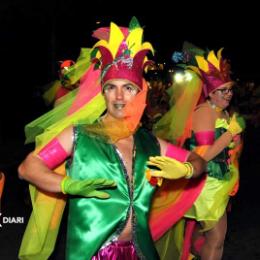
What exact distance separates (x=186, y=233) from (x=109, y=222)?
91.0 inches

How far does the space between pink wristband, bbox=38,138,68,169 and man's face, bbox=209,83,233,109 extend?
2.28 m

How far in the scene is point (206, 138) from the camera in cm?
477

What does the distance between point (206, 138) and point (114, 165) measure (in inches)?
68.4

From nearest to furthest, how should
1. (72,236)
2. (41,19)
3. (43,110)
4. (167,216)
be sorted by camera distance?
(72,236) < (167,216) < (41,19) < (43,110)

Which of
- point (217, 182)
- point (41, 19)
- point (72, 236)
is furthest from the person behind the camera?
point (41, 19)

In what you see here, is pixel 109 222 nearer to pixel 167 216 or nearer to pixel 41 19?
pixel 167 216

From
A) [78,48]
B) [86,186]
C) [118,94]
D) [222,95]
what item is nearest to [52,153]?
[86,186]

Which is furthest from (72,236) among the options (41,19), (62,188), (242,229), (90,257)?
(41,19)

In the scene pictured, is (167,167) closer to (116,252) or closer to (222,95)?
(116,252)

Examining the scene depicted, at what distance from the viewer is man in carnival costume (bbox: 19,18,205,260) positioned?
3.13m

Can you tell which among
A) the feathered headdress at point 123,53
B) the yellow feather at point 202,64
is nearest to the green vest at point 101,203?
the feathered headdress at point 123,53

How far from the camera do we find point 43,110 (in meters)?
20.9

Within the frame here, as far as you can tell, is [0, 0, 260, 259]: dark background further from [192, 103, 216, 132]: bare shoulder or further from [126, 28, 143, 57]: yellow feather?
[192, 103, 216, 132]: bare shoulder

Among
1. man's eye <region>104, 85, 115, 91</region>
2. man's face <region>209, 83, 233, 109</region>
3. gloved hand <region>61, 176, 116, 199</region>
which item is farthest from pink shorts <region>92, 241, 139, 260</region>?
man's face <region>209, 83, 233, 109</region>
